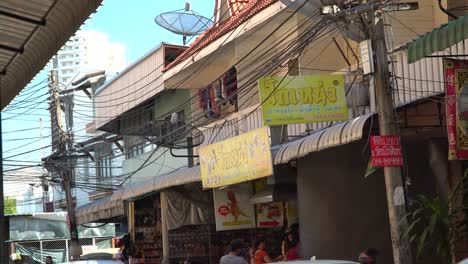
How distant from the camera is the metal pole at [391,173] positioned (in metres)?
10.8

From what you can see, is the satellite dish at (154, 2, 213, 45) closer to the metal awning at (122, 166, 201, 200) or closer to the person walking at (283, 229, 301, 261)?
the metal awning at (122, 166, 201, 200)

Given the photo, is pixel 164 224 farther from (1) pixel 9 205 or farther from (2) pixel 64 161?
(1) pixel 9 205

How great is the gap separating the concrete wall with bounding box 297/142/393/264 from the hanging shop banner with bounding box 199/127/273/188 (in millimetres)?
1163

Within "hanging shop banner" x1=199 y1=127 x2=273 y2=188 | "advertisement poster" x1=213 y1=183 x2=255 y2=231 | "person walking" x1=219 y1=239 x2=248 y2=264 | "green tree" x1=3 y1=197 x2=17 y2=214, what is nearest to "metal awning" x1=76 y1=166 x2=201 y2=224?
"advertisement poster" x1=213 y1=183 x2=255 y2=231

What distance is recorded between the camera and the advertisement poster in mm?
19266

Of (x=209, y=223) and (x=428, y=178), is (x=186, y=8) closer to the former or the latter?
(x=209, y=223)

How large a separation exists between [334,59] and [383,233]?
16.9 feet

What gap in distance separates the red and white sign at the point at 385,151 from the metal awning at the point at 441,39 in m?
1.39

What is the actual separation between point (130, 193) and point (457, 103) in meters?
13.6

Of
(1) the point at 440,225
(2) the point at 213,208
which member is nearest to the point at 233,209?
(2) the point at 213,208

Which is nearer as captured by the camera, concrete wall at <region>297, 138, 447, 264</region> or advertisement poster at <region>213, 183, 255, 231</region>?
concrete wall at <region>297, 138, 447, 264</region>

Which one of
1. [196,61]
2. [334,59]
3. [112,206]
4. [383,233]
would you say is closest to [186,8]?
[196,61]

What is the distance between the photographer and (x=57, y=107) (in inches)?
1267

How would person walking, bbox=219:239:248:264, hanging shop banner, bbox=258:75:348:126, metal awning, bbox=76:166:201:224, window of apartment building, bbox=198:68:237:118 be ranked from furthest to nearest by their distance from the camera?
window of apartment building, bbox=198:68:237:118 → metal awning, bbox=76:166:201:224 → hanging shop banner, bbox=258:75:348:126 → person walking, bbox=219:239:248:264
